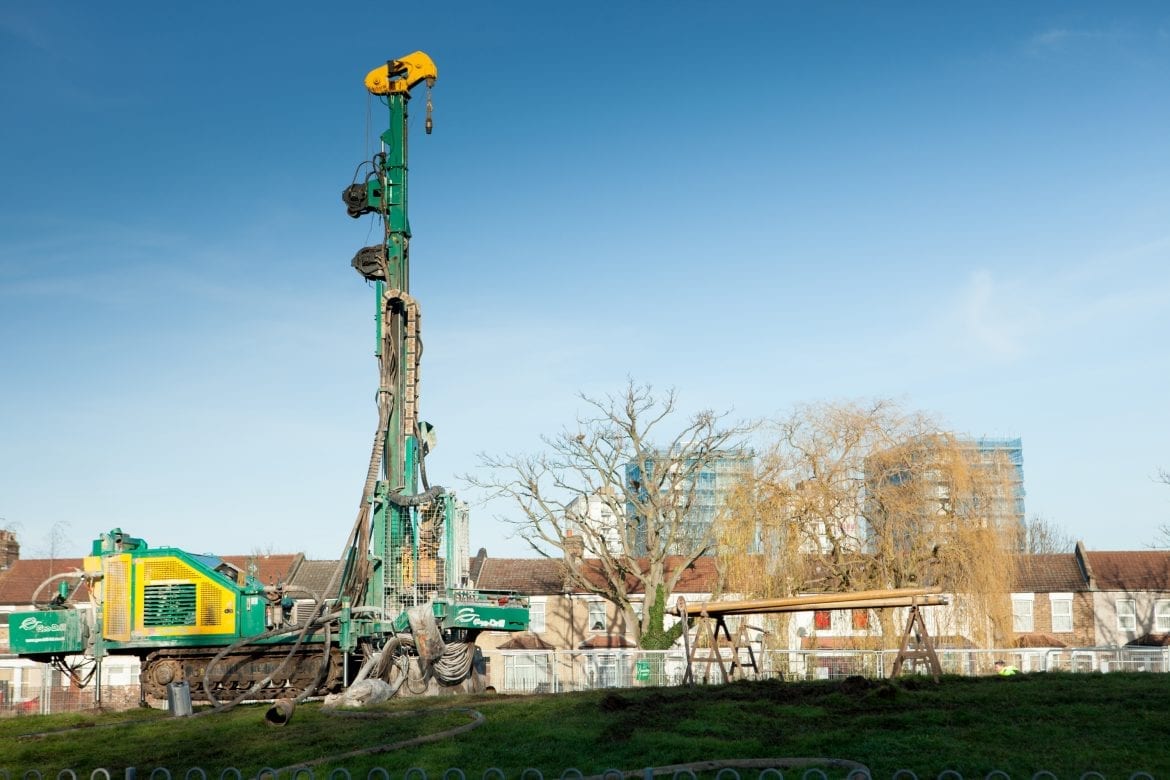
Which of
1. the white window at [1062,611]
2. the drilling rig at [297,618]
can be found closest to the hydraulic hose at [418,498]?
the drilling rig at [297,618]

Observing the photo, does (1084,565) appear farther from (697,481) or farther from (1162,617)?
(697,481)

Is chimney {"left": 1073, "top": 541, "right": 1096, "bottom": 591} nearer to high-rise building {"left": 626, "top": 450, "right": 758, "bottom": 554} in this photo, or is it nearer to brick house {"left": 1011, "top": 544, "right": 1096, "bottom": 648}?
brick house {"left": 1011, "top": 544, "right": 1096, "bottom": 648}

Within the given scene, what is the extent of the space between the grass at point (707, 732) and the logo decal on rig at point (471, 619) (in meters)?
4.10

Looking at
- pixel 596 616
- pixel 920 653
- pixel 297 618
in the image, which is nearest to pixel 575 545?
pixel 596 616

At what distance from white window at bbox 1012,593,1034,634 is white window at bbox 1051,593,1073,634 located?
1001mm

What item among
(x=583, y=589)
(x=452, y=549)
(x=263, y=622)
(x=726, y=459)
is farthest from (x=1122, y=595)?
(x=263, y=622)

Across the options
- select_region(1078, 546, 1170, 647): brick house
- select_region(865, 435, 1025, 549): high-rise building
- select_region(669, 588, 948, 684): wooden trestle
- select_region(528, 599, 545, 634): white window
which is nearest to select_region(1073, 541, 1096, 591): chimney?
select_region(1078, 546, 1170, 647): brick house

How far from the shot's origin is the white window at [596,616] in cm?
5291

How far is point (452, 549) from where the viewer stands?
26219 mm

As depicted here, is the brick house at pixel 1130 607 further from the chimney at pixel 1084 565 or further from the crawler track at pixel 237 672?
the crawler track at pixel 237 672

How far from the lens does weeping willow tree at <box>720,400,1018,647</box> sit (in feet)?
105

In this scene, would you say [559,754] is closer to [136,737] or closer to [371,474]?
[136,737]

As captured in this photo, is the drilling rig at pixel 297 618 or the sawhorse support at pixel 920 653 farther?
the drilling rig at pixel 297 618

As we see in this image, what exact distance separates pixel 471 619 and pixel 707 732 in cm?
1051
